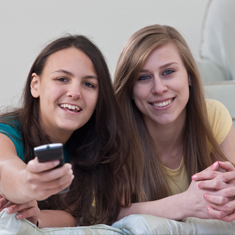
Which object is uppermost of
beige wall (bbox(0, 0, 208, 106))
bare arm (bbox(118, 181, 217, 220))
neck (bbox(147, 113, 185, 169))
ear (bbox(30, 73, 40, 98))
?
beige wall (bbox(0, 0, 208, 106))

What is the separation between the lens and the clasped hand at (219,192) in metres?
1.19

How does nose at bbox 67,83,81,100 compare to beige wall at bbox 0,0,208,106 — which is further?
beige wall at bbox 0,0,208,106

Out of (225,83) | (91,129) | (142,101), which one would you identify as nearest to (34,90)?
(91,129)

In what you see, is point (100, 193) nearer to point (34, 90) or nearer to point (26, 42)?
point (34, 90)

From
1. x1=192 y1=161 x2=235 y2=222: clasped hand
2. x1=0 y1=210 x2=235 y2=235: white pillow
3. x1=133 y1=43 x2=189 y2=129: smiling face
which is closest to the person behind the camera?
x1=0 y1=210 x2=235 y2=235: white pillow

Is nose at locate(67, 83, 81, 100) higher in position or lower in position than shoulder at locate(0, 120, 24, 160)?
higher

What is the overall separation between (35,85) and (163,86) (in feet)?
1.48

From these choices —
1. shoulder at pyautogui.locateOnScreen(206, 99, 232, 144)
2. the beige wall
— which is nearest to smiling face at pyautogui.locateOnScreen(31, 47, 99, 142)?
shoulder at pyautogui.locateOnScreen(206, 99, 232, 144)

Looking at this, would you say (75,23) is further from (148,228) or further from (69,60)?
(148,228)

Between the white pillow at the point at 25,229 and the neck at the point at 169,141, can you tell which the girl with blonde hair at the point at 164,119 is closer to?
the neck at the point at 169,141

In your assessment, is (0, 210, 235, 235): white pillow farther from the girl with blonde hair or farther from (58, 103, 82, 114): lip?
(58, 103, 82, 114): lip

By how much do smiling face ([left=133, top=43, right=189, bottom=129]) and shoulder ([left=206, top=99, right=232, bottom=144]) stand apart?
0.20 metres

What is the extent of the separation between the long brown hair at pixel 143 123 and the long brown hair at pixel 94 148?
91 mm

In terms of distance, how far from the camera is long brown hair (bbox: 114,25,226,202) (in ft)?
4.77
